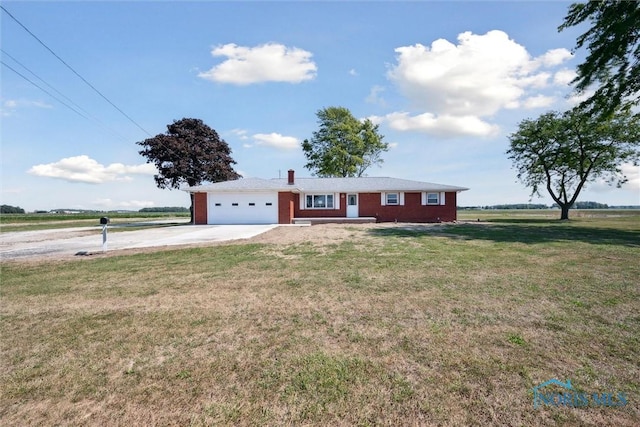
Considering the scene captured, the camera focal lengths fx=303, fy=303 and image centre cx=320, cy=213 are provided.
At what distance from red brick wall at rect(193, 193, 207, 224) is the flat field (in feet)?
59.1

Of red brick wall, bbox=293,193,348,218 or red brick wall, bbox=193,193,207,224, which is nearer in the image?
red brick wall, bbox=193,193,207,224

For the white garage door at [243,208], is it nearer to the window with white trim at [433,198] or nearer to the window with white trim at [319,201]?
the window with white trim at [319,201]

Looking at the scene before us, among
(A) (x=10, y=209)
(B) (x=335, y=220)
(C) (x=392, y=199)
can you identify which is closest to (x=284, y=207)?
(B) (x=335, y=220)

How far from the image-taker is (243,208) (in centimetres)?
2489

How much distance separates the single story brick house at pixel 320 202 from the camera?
80.8 feet

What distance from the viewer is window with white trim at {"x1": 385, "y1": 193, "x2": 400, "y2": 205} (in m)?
26.5

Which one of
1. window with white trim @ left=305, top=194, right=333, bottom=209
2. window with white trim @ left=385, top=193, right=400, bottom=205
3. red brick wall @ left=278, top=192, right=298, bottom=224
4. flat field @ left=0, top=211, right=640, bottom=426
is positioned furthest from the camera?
window with white trim @ left=305, top=194, right=333, bottom=209

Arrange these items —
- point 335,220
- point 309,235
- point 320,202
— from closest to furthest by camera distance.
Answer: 1. point 309,235
2. point 335,220
3. point 320,202

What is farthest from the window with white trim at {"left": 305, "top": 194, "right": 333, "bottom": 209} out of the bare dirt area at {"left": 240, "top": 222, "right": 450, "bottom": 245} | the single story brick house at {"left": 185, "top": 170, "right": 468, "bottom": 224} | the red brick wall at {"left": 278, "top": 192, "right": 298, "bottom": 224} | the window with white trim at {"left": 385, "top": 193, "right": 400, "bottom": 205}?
the bare dirt area at {"left": 240, "top": 222, "right": 450, "bottom": 245}

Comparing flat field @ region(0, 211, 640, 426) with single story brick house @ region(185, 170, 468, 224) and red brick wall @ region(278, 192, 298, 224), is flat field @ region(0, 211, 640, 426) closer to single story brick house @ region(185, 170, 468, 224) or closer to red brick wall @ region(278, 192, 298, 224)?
red brick wall @ region(278, 192, 298, 224)

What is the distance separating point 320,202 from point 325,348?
2351 cm

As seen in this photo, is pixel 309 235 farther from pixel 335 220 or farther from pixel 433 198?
pixel 433 198

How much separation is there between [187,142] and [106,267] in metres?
28.2

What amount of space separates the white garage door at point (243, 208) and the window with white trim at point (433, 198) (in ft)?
43.1
